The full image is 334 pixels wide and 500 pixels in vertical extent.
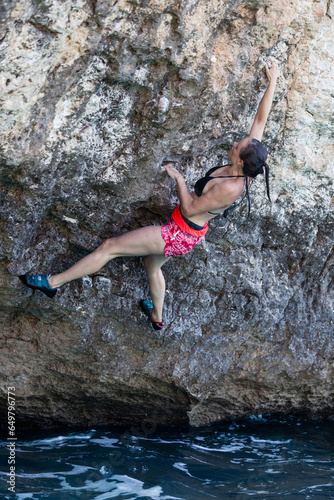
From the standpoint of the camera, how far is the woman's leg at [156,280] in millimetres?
4738

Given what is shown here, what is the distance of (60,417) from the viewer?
18.1 ft

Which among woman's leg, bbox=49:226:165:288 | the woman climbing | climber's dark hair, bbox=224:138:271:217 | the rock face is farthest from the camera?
woman's leg, bbox=49:226:165:288

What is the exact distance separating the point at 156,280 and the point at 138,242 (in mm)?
535

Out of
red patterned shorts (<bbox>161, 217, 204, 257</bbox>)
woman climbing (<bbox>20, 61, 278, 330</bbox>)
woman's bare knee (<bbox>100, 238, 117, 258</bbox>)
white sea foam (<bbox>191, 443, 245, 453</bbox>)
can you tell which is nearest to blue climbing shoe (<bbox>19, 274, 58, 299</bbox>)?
woman climbing (<bbox>20, 61, 278, 330</bbox>)

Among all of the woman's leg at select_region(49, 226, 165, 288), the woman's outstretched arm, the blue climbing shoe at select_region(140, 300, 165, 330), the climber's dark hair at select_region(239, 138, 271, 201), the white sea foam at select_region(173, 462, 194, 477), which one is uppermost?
the woman's outstretched arm

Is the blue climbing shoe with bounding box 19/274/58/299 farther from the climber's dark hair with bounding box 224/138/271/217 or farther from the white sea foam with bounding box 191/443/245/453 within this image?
the white sea foam with bounding box 191/443/245/453

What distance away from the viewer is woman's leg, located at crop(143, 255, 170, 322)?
474cm

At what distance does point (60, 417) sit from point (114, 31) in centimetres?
374

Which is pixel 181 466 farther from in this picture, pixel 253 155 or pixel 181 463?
pixel 253 155

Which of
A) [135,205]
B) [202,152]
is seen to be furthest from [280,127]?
[135,205]

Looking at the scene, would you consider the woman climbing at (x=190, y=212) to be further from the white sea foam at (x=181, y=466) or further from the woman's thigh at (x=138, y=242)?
the white sea foam at (x=181, y=466)

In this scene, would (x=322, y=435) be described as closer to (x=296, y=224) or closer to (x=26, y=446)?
(x=296, y=224)

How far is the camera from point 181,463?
500 centimetres

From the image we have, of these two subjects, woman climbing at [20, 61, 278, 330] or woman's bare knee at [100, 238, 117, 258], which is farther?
woman's bare knee at [100, 238, 117, 258]
